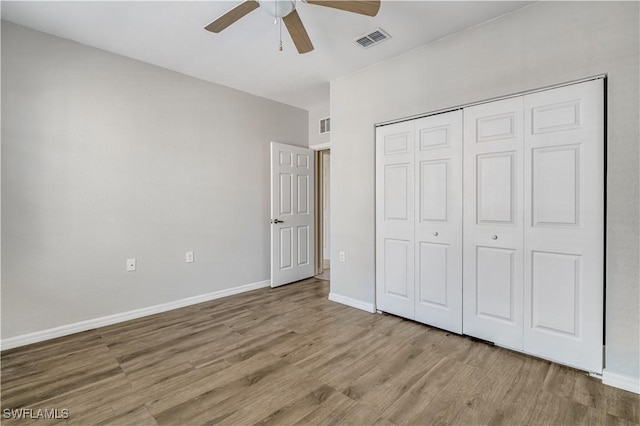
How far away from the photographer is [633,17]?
184 cm

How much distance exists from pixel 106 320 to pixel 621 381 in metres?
4.20

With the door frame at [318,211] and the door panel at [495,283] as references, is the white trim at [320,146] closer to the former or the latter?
the door frame at [318,211]

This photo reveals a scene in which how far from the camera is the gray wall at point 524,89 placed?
185 centimetres

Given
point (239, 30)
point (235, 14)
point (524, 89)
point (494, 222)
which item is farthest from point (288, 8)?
point (494, 222)

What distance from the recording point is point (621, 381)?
1.86m

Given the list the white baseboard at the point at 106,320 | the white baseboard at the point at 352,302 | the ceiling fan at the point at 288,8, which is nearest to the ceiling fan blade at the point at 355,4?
the ceiling fan at the point at 288,8

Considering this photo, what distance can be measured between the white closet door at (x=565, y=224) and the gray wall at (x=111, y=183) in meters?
3.22

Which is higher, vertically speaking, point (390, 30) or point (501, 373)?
point (390, 30)

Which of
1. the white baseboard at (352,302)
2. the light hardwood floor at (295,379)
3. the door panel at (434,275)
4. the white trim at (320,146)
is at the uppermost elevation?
the white trim at (320,146)

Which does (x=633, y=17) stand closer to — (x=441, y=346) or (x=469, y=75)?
(x=469, y=75)

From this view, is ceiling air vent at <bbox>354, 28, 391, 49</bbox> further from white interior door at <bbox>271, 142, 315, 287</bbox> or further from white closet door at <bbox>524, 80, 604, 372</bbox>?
white interior door at <bbox>271, 142, 315, 287</bbox>

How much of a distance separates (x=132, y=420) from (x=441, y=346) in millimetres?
2233

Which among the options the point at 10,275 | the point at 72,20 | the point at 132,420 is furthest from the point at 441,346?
the point at 72,20

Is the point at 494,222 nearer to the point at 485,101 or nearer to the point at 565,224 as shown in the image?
the point at 565,224
